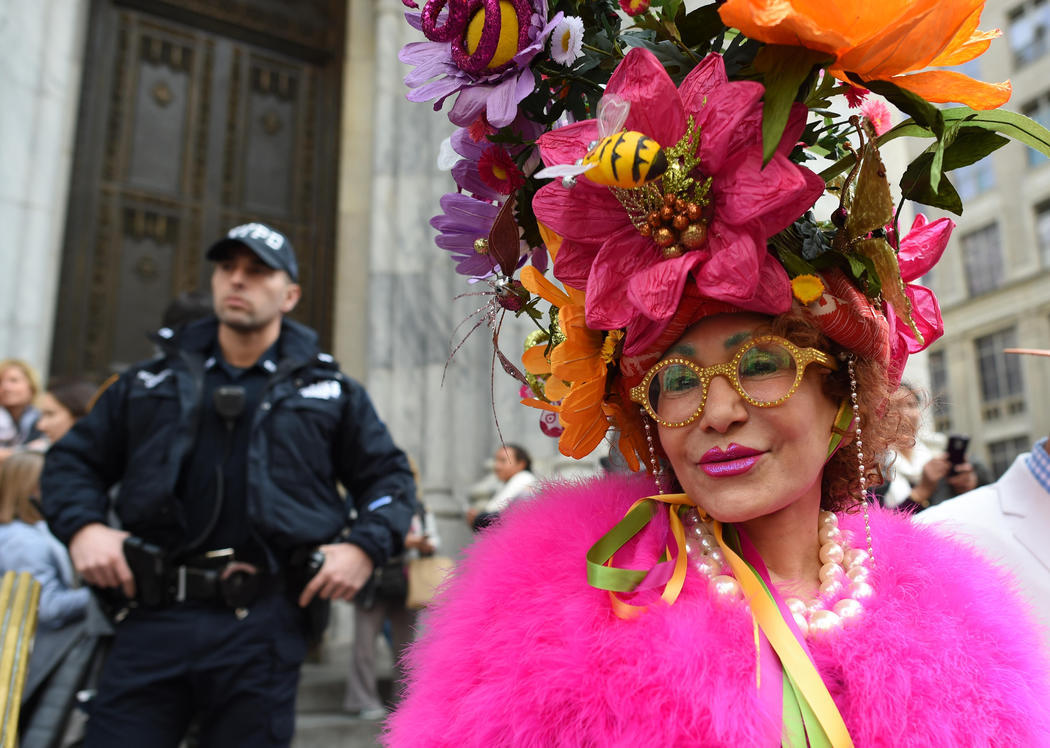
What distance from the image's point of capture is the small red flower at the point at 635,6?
136 cm

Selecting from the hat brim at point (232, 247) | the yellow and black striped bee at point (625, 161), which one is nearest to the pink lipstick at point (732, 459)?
the yellow and black striped bee at point (625, 161)

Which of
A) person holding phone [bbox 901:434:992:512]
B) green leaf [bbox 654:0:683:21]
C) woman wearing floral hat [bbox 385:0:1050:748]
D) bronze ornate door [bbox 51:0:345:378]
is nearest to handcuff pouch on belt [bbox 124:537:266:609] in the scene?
woman wearing floral hat [bbox 385:0:1050:748]

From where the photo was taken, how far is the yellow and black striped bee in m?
1.21

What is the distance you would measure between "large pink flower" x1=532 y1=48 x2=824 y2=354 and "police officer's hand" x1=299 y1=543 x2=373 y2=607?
1715 mm

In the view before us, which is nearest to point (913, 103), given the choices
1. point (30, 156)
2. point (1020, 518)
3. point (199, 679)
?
point (1020, 518)

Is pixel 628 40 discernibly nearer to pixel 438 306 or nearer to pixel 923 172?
pixel 923 172

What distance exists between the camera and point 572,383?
1.56 m

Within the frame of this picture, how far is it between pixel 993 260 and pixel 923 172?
3025cm

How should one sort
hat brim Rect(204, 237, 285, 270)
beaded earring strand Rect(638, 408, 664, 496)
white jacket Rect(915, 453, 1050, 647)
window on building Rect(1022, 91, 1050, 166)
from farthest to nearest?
window on building Rect(1022, 91, 1050, 166), hat brim Rect(204, 237, 285, 270), white jacket Rect(915, 453, 1050, 647), beaded earring strand Rect(638, 408, 664, 496)

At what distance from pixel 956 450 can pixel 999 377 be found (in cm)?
2752

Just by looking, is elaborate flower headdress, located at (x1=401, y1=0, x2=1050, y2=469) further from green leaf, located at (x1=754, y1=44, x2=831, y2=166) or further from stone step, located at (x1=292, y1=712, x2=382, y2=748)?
stone step, located at (x1=292, y1=712, x2=382, y2=748)

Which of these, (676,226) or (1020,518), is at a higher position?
(676,226)

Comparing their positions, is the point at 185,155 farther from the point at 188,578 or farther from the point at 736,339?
the point at 736,339

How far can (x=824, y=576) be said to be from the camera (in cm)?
153
